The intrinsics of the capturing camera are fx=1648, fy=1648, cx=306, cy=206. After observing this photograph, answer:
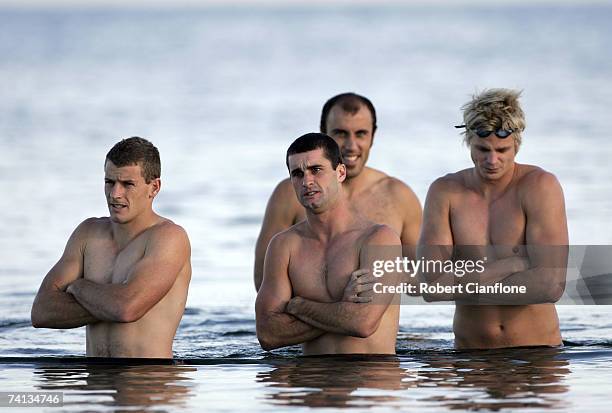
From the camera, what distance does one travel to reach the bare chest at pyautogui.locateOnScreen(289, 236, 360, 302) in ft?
34.1

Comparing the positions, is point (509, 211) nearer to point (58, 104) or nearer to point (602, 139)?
point (602, 139)

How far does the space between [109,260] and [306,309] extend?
132cm

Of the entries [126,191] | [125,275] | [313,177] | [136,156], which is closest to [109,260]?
[125,275]

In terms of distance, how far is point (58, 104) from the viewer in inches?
1751

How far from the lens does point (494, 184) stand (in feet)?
37.2

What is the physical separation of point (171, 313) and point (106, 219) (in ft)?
2.73

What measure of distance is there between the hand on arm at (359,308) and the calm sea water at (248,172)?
0.31m

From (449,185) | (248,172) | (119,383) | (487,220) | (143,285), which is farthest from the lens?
(248,172)

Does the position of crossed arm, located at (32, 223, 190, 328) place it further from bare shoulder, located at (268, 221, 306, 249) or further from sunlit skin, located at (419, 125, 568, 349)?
sunlit skin, located at (419, 125, 568, 349)

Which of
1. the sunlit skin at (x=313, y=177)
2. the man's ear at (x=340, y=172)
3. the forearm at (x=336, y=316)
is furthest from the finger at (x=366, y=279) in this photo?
the man's ear at (x=340, y=172)

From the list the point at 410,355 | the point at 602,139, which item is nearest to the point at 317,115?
the point at 602,139

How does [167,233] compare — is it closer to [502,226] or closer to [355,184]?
[502,226]

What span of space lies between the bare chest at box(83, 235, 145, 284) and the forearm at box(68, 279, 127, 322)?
188 millimetres

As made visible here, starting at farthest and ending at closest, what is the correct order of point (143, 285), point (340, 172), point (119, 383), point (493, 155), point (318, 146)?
point (493, 155), point (340, 172), point (318, 146), point (143, 285), point (119, 383)
